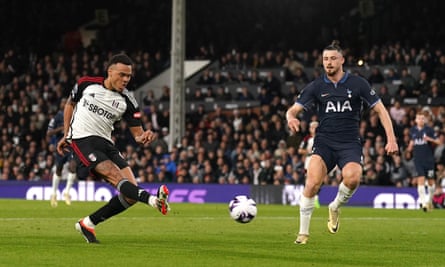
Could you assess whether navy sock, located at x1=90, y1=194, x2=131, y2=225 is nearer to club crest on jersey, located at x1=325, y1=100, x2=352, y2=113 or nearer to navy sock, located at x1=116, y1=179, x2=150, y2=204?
navy sock, located at x1=116, y1=179, x2=150, y2=204

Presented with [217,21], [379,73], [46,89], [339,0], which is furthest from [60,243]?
[339,0]

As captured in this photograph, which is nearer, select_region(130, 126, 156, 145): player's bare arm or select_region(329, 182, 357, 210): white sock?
select_region(130, 126, 156, 145): player's bare arm

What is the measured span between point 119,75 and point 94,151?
3.05 ft

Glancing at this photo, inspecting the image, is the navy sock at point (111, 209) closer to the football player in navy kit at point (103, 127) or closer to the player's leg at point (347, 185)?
the football player in navy kit at point (103, 127)

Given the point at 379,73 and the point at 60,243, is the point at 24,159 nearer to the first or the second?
the point at 379,73

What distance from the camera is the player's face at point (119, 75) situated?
12266 millimetres

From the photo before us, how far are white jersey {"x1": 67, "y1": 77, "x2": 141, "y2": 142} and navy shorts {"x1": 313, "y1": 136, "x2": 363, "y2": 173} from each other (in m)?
2.36

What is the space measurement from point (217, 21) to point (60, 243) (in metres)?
31.3

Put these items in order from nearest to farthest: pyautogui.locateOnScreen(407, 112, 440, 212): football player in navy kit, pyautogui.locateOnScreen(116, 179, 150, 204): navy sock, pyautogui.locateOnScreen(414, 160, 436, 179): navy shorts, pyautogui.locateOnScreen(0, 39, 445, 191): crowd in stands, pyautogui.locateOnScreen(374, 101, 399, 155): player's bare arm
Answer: pyautogui.locateOnScreen(116, 179, 150, 204): navy sock < pyautogui.locateOnScreen(374, 101, 399, 155): player's bare arm < pyautogui.locateOnScreen(407, 112, 440, 212): football player in navy kit < pyautogui.locateOnScreen(414, 160, 436, 179): navy shorts < pyautogui.locateOnScreen(0, 39, 445, 191): crowd in stands

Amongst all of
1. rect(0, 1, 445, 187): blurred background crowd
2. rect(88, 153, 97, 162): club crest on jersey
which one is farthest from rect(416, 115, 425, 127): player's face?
rect(88, 153, 97, 162): club crest on jersey

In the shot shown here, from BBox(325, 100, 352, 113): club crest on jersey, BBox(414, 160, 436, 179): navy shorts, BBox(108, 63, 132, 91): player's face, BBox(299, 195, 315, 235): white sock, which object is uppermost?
BBox(108, 63, 132, 91): player's face

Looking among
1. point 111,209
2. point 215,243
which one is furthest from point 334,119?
point 111,209

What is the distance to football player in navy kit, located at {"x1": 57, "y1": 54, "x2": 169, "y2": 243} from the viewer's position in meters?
12.2

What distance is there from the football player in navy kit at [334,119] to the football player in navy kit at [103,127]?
203cm
